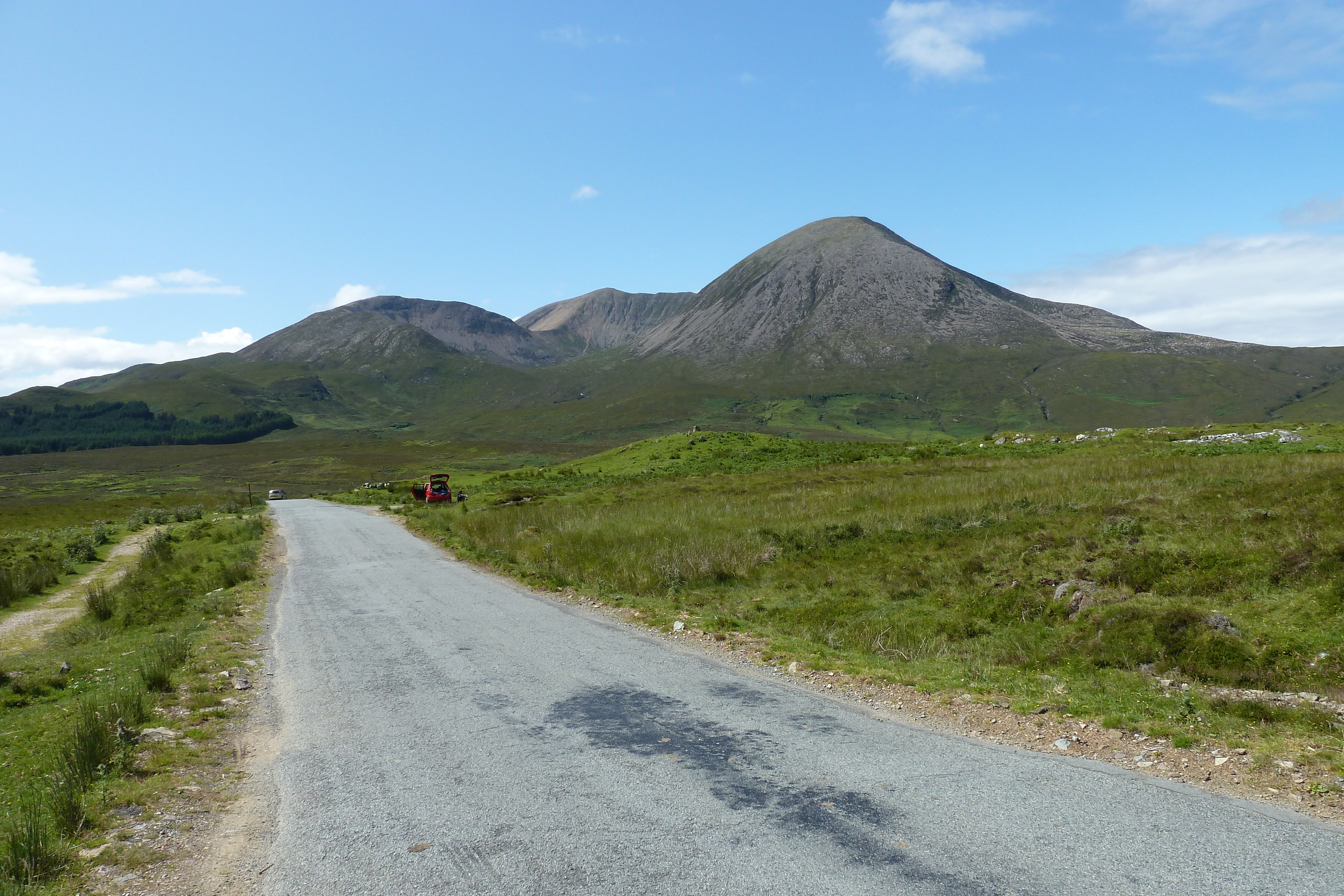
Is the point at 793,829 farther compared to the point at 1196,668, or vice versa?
the point at 1196,668

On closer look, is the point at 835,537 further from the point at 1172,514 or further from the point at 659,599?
the point at 1172,514

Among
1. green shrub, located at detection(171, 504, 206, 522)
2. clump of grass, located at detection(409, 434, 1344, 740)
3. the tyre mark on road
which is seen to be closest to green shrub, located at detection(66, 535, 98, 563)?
green shrub, located at detection(171, 504, 206, 522)

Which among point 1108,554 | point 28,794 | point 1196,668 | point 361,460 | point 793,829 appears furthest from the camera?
point 361,460

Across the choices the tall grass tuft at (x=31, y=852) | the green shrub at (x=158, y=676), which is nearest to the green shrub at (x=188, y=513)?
the green shrub at (x=158, y=676)

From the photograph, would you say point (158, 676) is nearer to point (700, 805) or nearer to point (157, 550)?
point (700, 805)

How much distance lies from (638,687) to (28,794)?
6807 millimetres

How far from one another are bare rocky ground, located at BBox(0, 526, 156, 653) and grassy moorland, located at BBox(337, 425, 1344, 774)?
11.6m

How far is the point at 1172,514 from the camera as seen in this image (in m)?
17.1

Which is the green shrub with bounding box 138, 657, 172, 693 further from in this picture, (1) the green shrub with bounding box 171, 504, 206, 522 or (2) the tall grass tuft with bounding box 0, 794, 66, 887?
(1) the green shrub with bounding box 171, 504, 206, 522

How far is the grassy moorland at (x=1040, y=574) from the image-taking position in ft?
31.7

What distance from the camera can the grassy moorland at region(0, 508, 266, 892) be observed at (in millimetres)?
6035

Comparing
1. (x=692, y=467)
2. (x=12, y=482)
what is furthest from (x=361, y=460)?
(x=692, y=467)

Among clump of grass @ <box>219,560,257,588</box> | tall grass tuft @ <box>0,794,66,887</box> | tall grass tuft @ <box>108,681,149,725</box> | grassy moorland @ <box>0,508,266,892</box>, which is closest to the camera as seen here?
tall grass tuft @ <box>0,794,66,887</box>

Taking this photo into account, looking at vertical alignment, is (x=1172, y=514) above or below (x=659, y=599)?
above
